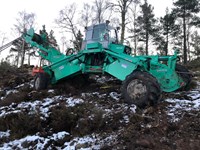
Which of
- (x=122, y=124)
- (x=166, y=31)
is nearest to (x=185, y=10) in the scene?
(x=166, y=31)

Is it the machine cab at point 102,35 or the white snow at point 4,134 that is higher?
the machine cab at point 102,35

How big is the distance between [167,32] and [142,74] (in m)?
25.3

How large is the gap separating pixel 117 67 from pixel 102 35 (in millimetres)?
1994

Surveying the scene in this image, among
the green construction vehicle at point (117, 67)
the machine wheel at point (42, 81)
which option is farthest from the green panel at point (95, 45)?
the machine wheel at point (42, 81)

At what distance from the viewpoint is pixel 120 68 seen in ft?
25.9

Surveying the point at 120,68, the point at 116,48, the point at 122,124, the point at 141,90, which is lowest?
the point at 122,124

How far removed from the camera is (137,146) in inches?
175

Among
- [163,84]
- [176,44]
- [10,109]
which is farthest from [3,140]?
[176,44]

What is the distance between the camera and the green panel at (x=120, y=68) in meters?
7.56

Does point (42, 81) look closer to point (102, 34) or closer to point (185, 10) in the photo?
point (102, 34)

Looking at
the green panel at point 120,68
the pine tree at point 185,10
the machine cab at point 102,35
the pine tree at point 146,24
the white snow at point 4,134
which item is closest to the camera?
the white snow at point 4,134

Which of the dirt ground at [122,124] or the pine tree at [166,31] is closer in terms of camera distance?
the dirt ground at [122,124]

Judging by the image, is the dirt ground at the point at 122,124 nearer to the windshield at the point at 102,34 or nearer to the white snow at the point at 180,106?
the white snow at the point at 180,106

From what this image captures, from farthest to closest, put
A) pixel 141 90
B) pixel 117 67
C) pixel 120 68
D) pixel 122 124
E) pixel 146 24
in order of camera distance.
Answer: pixel 146 24
pixel 117 67
pixel 120 68
pixel 141 90
pixel 122 124
